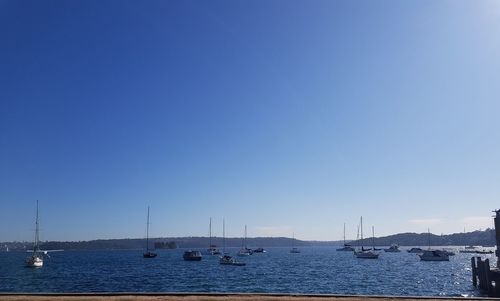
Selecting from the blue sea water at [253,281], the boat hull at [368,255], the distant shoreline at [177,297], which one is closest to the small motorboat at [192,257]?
the blue sea water at [253,281]

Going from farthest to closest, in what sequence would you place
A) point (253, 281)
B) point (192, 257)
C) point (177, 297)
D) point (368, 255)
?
point (368, 255)
point (192, 257)
point (253, 281)
point (177, 297)

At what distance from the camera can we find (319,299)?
68.7ft

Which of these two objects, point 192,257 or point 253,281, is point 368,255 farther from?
point 253,281

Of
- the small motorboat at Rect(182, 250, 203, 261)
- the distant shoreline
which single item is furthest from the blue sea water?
the small motorboat at Rect(182, 250, 203, 261)

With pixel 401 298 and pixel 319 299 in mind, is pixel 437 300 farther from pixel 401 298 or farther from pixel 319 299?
pixel 319 299

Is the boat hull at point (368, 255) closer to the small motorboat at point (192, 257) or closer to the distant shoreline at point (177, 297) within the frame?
the small motorboat at point (192, 257)

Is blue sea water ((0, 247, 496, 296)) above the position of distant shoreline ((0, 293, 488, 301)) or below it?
below

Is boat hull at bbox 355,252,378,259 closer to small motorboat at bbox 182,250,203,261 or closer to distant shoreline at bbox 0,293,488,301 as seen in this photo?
small motorboat at bbox 182,250,203,261

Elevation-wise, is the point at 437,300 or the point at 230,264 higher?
the point at 437,300

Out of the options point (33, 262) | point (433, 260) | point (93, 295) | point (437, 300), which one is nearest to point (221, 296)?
point (93, 295)

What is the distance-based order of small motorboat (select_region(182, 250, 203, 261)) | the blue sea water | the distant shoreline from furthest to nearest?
small motorboat (select_region(182, 250, 203, 261)) < the blue sea water < the distant shoreline

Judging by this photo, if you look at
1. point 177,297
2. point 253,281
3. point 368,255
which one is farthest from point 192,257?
point 177,297

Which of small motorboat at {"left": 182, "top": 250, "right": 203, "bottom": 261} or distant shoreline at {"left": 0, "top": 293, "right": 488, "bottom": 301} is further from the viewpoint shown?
small motorboat at {"left": 182, "top": 250, "right": 203, "bottom": 261}

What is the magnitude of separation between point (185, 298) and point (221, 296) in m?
1.63
